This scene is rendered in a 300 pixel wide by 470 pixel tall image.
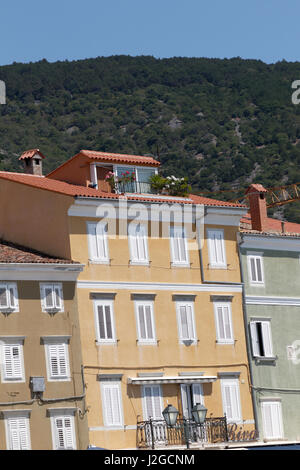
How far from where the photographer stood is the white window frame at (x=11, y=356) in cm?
3962

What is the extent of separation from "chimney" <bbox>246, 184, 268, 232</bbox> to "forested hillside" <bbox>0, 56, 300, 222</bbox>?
28027 millimetres

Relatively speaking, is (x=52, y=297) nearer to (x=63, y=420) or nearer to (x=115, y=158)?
(x=63, y=420)

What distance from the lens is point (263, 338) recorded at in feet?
158

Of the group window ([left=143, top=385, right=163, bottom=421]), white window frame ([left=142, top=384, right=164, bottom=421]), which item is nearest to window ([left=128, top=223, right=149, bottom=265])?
white window frame ([left=142, top=384, right=164, bottom=421])

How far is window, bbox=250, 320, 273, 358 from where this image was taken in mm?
47772

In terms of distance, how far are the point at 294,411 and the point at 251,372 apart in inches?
123

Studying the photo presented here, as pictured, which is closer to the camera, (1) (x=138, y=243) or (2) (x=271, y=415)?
(1) (x=138, y=243)

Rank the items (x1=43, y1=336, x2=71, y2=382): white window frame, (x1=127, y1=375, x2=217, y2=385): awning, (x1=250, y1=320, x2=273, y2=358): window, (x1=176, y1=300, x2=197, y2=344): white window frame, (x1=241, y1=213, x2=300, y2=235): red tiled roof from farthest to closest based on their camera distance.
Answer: (x1=241, y1=213, x2=300, y2=235): red tiled roof < (x1=250, y1=320, x2=273, y2=358): window < (x1=176, y1=300, x2=197, y2=344): white window frame < (x1=127, y1=375, x2=217, y2=385): awning < (x1=43, y1=336, x2=71, y2=382): white window frame

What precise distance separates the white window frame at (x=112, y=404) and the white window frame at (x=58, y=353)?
1777 millimetres

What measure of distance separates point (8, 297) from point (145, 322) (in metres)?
6.67

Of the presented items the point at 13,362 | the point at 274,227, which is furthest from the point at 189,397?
the point at 274,227

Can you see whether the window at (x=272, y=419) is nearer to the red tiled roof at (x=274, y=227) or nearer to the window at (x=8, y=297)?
the red tiled roof at (x=274, y=227)

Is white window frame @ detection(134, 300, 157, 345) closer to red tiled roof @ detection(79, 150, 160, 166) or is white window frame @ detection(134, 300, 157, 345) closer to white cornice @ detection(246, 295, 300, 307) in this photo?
white cornice @ detection(246, 295, 300, 307)

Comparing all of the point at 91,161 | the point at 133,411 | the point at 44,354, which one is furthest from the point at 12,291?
the point at 91,161
